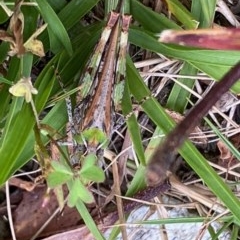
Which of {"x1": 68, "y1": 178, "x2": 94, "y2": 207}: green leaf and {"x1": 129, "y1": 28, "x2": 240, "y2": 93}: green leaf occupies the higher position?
{"x1": 129, "y1": 28, "x2": 240, "y2": 93}: green leaf

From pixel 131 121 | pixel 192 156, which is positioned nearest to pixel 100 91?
pixel 131 121

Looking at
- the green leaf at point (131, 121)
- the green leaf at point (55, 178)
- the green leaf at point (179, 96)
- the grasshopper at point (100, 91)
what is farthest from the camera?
the green leaf at point (179, 96)

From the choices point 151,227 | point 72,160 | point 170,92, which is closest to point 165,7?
point 170,92

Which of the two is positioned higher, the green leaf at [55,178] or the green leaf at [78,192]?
the green leaf at [55,178]

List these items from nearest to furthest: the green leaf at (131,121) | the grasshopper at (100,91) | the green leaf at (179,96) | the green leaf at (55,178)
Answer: the green leaf at (55,178) → the grasshopper at (100,91) → the green leaf at (131,121) → the green leaf at (179,96)

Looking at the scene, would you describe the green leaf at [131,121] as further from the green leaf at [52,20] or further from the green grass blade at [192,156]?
the green leaf at [52,20]

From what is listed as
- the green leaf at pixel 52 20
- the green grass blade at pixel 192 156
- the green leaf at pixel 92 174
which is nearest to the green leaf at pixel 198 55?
the green grass blade at pixel 192 156

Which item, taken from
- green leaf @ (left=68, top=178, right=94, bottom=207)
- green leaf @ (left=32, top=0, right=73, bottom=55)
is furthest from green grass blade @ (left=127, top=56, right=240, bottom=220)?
green leaf @ (left=68, top=178, right=94, bottom=207)

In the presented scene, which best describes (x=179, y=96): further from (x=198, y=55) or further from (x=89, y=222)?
(x=89, y=222)

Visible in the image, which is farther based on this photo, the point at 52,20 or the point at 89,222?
the point at 89,222

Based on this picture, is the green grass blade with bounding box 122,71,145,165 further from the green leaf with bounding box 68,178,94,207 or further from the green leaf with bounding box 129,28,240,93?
the green leaf with bounding box 68,178,94,207

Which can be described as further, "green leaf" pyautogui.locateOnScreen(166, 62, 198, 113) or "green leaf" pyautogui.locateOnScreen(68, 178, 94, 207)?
"green leaf" pyautogui.locateOnScreen(166, 62, 198, 113)
